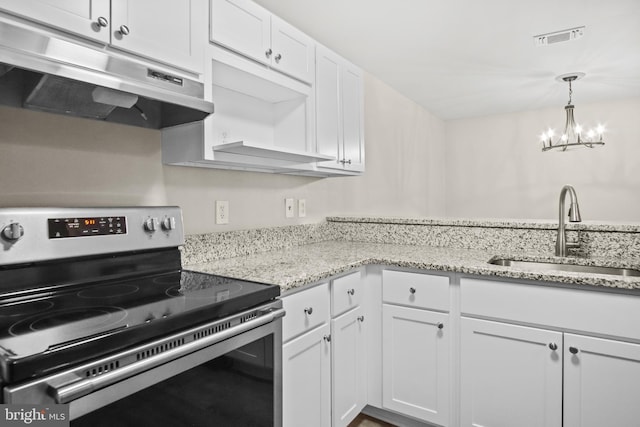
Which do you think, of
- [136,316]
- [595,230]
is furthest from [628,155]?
[136,316]

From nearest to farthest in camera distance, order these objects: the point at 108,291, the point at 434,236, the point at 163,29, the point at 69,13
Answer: the point at 69,13 → the point at 108,291 → the point at 163,29 → the point at 434,236

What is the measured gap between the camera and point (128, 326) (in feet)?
2.87

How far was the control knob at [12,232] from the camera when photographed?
1.10m

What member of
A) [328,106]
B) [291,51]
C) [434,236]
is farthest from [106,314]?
[434,236]

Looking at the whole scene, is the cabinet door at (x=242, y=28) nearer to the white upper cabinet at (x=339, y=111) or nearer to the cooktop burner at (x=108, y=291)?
the white upper cabinet at (x=339, y=111)

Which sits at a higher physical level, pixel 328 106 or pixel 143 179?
pixel 328 106

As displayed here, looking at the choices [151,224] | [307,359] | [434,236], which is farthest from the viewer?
[434,236]

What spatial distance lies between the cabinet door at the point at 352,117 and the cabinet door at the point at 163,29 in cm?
110

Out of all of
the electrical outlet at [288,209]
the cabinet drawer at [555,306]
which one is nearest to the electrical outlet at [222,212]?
the electrical outlet at [288,209]

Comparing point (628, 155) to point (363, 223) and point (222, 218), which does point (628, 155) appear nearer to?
point (363, 223)

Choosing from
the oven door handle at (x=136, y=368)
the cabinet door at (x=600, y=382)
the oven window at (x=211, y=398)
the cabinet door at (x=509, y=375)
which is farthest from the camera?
the cabinet door at (x=509, y=375)

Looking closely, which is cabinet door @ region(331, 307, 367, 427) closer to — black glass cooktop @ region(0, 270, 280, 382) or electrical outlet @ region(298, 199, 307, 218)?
black glass cooktop @ region(0, 270, 280, 382)

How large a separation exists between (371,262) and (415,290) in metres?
0.25

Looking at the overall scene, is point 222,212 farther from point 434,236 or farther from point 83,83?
point 434,236
